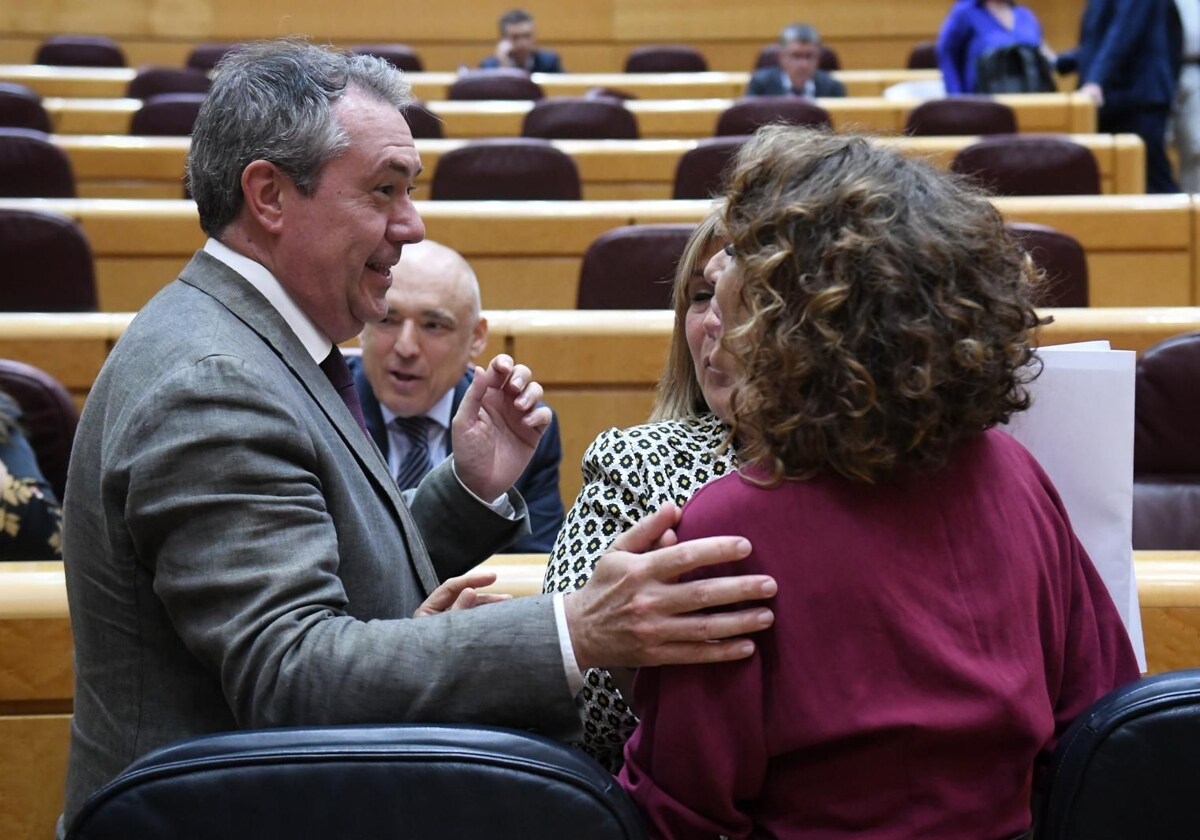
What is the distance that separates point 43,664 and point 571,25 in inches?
347

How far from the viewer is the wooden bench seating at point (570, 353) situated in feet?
9.22

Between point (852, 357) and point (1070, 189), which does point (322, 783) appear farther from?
point (1070, 189)

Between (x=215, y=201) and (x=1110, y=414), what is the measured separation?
2.68 ft

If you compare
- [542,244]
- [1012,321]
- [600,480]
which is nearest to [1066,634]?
[1012,321]

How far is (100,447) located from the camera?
46.8 inches

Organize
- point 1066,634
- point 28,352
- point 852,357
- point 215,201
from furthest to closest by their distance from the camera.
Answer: point 28,352, point 215,201, point 1066,634, point 852,357

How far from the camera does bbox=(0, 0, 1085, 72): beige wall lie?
375 inches

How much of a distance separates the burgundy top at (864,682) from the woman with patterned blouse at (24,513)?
57.3 inches

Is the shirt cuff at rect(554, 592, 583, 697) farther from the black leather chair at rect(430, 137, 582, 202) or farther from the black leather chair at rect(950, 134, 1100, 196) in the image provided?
the black leather chair at rect(950, 134, 1100, 196)

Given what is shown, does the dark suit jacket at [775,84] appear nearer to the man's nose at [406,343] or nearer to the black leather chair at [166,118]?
the black leather chair at [166,118]

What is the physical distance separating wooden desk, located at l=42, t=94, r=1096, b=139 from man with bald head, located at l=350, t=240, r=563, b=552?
343 cm

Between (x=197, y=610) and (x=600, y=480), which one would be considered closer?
(x=197, y=610)

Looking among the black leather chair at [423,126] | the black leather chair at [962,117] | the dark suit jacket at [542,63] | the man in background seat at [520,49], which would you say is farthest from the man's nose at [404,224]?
the dark suit jacket at [542,63]

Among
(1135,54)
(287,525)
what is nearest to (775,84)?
(1135,54)
